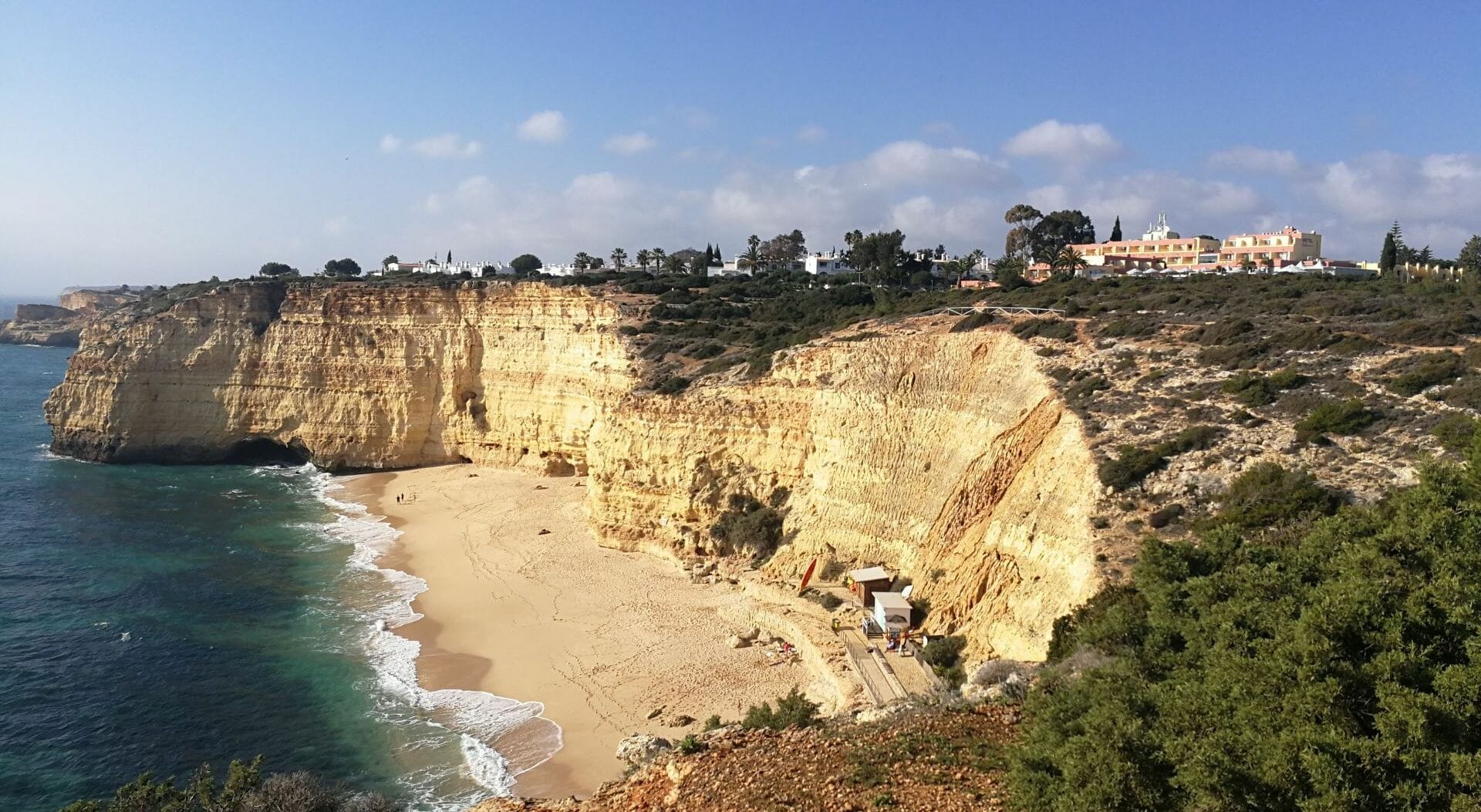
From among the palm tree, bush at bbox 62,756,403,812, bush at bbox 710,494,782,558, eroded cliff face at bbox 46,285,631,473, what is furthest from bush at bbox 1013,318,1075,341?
eroded cliff face at bbox 46,285,631,473

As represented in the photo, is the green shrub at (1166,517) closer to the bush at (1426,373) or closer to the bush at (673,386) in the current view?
the bush at (1426,373)

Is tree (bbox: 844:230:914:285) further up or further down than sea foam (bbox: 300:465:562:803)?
further up

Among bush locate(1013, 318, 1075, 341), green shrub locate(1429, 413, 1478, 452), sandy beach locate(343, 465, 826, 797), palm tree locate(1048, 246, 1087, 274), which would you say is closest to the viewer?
green shrub locate(1429, 413, 1478, 452)

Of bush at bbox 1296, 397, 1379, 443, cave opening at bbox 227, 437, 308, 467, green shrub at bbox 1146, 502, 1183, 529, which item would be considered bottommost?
cave opening at bbox 227, 437, 308, 467

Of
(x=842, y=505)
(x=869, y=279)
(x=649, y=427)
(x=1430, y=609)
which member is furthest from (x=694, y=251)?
(x=1430, y=609)

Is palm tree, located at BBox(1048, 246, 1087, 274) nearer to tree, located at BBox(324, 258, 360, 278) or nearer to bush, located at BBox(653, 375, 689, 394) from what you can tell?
bush, located at BBox(653, 375, 689, 394)

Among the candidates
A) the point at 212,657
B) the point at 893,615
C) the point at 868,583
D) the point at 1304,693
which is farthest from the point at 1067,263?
the point at 1304,693

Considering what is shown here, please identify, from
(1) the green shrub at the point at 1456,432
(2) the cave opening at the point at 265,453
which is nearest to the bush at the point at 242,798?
(1) the green shrub at the point at 1456,432

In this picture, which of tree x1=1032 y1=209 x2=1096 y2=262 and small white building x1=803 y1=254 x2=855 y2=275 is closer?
tree x1=1032 y1=209 x2=1096 y2=262
